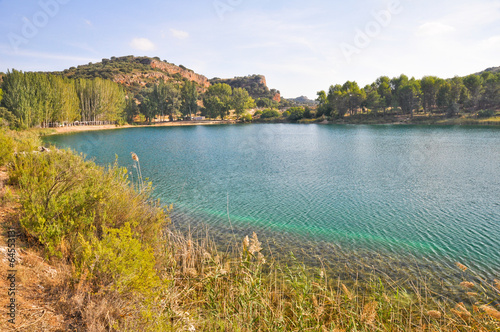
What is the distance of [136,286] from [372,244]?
8040 mm

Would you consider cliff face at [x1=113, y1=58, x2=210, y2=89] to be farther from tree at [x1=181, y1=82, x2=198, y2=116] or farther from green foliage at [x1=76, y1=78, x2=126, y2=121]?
green foliage at [x1=76, y1=78, x2=126, y2=121]

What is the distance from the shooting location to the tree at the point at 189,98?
9212 cm

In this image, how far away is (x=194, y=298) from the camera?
195 inches

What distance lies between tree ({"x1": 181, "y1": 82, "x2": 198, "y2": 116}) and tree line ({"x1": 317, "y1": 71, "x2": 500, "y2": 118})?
4498cm

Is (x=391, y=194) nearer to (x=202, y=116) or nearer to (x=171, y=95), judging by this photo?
(x=171, y=95)

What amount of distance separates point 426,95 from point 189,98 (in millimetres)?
73061

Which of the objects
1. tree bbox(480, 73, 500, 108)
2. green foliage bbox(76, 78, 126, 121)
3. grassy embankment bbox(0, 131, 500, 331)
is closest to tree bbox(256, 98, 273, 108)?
green foliage bbox(76, 78, 126, 121)

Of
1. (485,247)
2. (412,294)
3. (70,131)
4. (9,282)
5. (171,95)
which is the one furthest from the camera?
(171,95)

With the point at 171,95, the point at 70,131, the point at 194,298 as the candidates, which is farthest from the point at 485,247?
the point at 171,95

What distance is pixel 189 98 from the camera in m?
92.4

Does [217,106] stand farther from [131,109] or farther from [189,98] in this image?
[131,109]

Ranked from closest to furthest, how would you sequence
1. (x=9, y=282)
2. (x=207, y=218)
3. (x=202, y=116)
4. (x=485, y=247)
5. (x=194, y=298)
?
(x=9, y=282), (x=194, y=298), (x=485, y=247), (x=207, y=218), (x=202, y=116)

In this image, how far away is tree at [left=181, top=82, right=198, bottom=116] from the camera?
92.1 meters

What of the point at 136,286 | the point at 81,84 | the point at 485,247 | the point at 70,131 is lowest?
the point at 485,247
